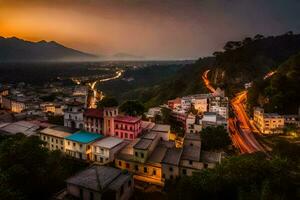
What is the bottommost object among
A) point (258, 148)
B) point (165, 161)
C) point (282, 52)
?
point (258, 148)

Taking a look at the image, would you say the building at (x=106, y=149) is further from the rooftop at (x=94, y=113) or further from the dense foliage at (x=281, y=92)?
the dense foliage at (x=281, y=92)

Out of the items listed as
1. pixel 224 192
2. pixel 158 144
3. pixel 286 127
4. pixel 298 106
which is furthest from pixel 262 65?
pixel 224 192

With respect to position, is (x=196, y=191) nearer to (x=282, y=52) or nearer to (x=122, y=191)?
(x=122, y=191)

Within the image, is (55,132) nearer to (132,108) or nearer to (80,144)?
(80,144)

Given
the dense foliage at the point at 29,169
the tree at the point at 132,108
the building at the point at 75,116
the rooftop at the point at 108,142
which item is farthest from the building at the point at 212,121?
the dense foliage at the point at 29,169

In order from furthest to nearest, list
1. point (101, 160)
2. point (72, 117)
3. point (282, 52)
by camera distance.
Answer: point (282, 52)
point (72, 117)
point (101, 160)
